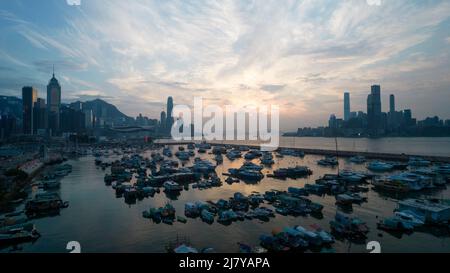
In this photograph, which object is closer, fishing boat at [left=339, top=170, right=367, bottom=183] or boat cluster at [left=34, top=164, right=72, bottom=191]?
boat cluster at [left=34, top=164, right=72, bottom=191]

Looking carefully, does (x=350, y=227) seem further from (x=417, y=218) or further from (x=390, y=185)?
(x=390, y=185)

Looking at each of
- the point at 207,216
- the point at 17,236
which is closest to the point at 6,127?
the point at 17,236

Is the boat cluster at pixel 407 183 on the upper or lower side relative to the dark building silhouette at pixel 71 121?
lower

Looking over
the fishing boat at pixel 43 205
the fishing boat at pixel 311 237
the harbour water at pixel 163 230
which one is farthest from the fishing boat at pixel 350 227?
the fishing boat at pixel 43 205

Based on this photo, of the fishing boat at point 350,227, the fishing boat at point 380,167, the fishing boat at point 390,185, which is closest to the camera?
the fishing boat at point 350,227

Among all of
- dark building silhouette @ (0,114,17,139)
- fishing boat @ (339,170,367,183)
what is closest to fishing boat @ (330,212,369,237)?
fishing boat @ (339,170,367,183)

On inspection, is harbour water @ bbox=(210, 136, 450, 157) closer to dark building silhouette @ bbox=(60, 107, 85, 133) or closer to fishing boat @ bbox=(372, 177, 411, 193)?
fishing boat @ bbox=(372, 177, 411, 193)

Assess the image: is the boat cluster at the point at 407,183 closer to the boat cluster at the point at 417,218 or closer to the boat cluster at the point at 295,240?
the boat cluster at the point at 417,218

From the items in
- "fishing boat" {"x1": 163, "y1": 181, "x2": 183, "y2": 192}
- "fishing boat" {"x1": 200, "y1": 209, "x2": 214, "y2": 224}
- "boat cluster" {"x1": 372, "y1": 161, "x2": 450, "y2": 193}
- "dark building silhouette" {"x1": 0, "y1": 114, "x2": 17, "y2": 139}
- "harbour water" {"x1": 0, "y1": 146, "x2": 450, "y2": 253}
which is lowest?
"harbour water" {"x1": 0, "y1": 146, "x2": 450, "y2": 253}

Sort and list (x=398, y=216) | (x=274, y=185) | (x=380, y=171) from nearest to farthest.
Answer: (x=398, y=216) < (x=274, y=185) < (x=380, y=171)

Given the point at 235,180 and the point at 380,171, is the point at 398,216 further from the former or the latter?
the point at 380,171
